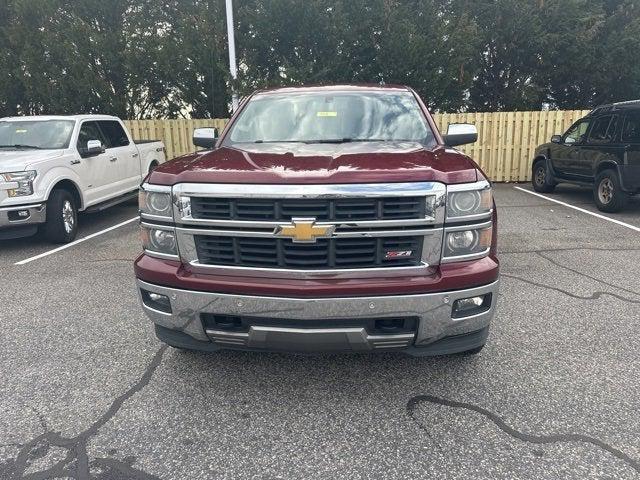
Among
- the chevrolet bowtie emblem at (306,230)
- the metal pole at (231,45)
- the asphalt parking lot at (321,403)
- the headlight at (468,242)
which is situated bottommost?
the asphalt parking lot at (321,403)

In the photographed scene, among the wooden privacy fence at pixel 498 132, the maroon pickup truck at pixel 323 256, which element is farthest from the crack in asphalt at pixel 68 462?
the wooden privacy fence at pixel 498 132

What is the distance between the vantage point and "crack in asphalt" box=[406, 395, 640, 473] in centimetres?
252

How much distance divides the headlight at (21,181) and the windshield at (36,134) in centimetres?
A: 102

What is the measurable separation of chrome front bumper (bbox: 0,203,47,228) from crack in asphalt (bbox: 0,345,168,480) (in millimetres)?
4421

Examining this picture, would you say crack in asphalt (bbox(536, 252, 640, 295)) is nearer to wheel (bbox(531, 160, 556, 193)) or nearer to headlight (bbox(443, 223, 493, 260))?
headlight (bbox(443, 223, 493, 260))

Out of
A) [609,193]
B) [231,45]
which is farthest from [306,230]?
[231,45]

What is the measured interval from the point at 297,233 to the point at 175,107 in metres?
11.7

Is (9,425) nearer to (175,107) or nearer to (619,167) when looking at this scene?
(619,167)

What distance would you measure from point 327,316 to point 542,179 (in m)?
10.0

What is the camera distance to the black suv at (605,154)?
8102 mm

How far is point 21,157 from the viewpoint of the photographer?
6684mm

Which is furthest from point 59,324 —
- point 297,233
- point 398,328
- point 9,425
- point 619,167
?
point 619,167

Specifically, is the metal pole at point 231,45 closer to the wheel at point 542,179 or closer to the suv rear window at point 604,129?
the wheel at point 542,179

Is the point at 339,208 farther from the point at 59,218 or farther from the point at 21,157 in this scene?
the point at 21,157
